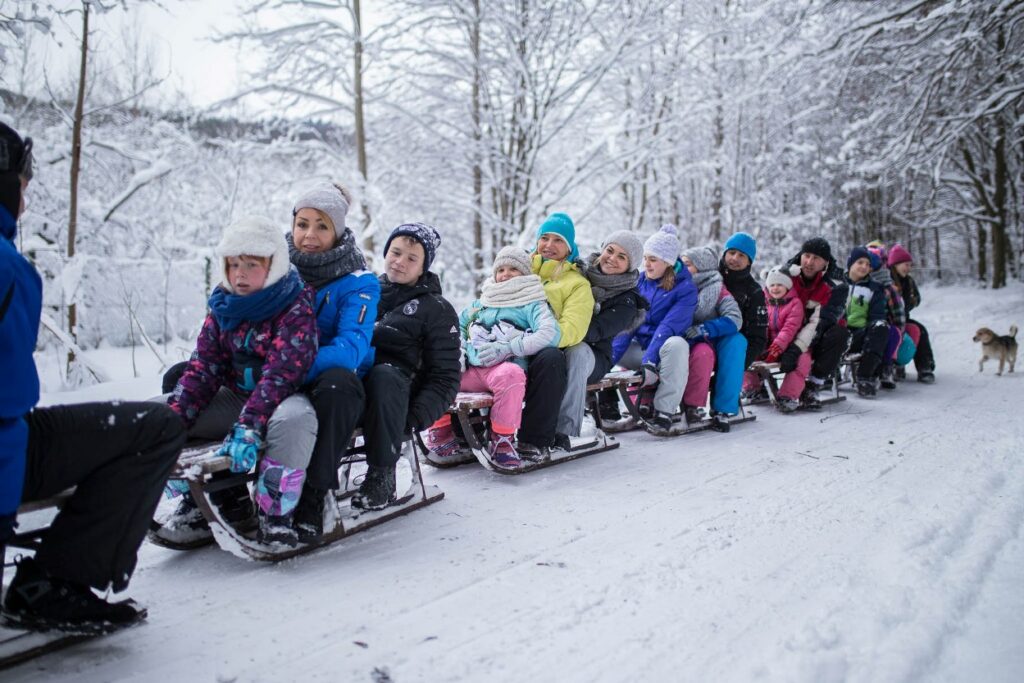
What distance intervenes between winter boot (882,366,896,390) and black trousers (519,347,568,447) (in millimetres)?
5301

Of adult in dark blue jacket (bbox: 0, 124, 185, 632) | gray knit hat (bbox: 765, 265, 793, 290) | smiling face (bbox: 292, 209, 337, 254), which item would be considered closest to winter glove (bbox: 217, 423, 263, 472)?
adult in dark blue jacket (bbox: 0, 124, 185, 632)

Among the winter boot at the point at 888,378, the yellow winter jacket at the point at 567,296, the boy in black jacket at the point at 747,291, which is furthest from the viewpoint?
the winter boot at the point at 888,378

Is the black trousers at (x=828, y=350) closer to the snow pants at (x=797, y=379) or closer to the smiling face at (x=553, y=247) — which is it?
the snow pants at (x=797, y=379)

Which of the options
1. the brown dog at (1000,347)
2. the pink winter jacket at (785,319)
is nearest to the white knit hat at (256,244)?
the pink winter jacket at (785,319)

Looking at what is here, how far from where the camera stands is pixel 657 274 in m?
5.21

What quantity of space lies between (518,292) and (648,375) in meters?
1.48

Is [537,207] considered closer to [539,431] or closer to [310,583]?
[539,431]

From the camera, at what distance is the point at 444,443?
13.1 feet

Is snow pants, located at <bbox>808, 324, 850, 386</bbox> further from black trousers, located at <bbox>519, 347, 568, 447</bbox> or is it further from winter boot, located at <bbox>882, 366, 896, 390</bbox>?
black trousers, located at <bbox>519, 347, 568, 447</bbox>

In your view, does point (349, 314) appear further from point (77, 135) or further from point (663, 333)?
point (77, 135)

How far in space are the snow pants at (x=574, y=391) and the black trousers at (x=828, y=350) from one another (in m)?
3.37

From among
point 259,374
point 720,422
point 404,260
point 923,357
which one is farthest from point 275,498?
point 923,357

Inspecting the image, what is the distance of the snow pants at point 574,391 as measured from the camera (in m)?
4.03

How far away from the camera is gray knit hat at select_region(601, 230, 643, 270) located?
14.8 feet
